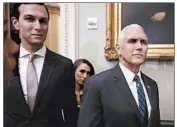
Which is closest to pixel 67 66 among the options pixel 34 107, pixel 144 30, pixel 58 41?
pixel 58 41

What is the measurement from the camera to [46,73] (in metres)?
1.38

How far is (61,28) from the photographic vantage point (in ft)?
4.50

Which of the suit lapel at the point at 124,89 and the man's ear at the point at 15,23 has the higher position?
the man's ear at the point at 15,23

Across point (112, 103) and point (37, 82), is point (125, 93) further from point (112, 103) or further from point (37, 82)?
point (37, 82)

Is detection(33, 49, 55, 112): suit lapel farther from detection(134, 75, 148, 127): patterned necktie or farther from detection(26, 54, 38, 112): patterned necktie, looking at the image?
detection(134, 75, 148, 127): patterned necktie

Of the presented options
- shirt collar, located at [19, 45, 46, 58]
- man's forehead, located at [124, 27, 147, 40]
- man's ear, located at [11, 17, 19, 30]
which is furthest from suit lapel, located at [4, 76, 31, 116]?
man's forehead, located at [124, 27, 147, 40]

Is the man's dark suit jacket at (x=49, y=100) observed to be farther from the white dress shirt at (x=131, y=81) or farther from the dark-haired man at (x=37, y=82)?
the white dress shirt at (x=131, y=81)

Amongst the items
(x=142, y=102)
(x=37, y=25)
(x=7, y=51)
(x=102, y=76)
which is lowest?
(x=142, y=102)

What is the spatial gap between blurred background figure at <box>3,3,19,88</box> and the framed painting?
400 millimetres

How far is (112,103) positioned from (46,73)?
1.02 feet

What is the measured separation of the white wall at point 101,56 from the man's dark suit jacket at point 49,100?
103 mm

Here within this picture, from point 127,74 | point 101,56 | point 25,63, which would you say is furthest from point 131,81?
point 25,63

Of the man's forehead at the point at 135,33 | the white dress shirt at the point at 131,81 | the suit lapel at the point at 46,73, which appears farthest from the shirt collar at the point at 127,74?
the suit lapel at the point at 46,73

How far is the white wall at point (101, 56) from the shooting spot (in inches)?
52.7
